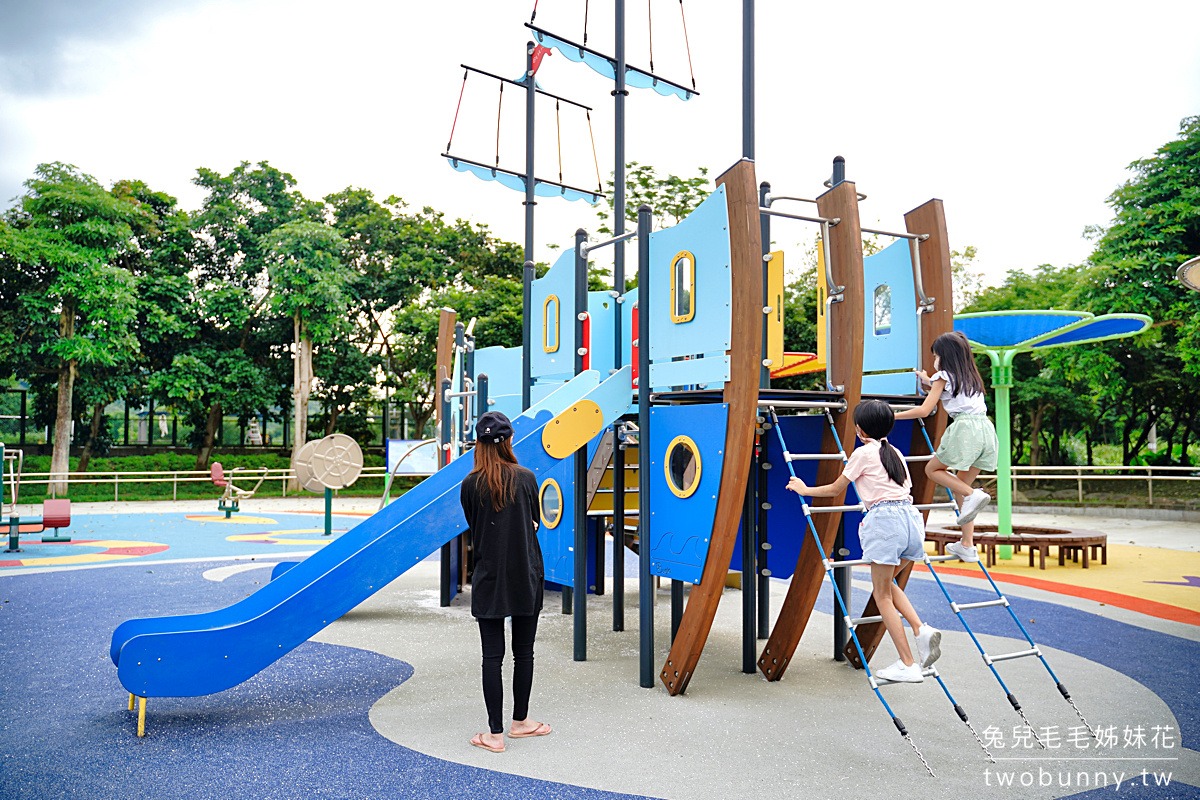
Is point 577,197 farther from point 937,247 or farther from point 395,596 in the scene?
point 937,247

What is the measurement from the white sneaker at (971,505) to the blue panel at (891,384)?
1.35m

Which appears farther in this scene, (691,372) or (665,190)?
(665,190)

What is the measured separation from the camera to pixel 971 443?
5148 mm

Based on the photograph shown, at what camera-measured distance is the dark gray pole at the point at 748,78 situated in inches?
252

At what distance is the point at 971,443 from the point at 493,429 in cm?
306

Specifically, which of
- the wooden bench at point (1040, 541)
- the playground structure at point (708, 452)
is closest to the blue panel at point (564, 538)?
the playground structure at point (708, 452)

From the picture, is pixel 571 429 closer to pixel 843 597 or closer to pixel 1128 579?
pixel 843 597

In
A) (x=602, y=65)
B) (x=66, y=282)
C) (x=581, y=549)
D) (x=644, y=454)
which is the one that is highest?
(x=66, y=282)

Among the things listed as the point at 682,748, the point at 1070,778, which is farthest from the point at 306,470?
the point at 1070,778

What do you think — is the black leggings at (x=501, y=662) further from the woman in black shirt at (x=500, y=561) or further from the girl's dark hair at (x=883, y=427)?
the girl's dark hair at (x=883, y=427)

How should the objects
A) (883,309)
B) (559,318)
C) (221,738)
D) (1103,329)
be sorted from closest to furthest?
(221,738) < (883,309) < (559,318) < (1103,329)

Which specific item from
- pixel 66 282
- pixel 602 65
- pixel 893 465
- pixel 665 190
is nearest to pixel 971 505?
pixel 893 465

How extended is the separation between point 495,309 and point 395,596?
1755cm

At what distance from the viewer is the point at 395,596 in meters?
9.22
